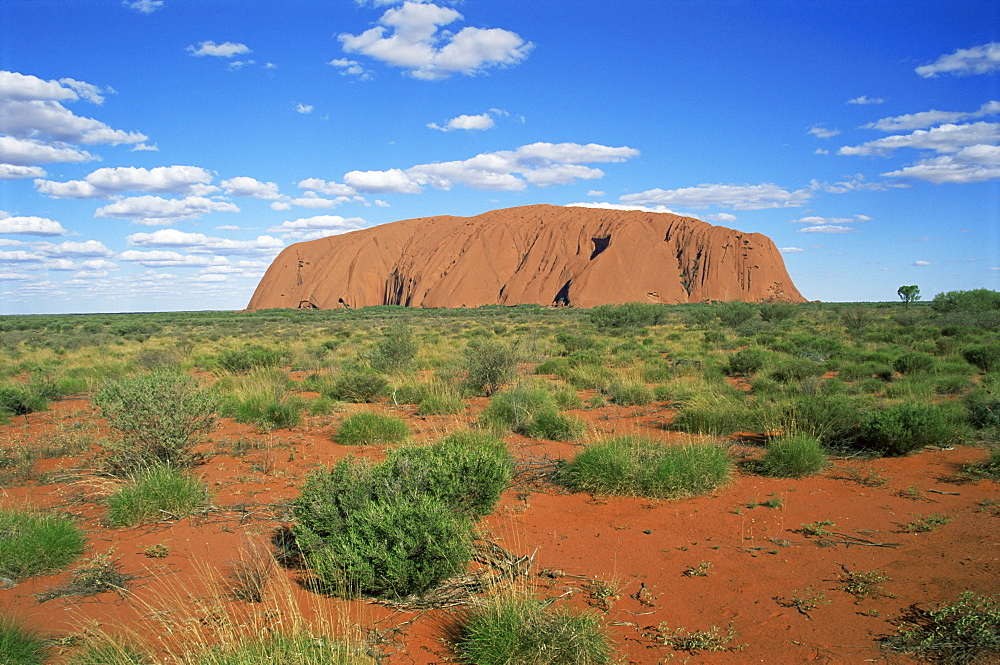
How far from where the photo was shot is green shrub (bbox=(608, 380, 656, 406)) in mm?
9938

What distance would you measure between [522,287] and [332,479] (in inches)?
2943

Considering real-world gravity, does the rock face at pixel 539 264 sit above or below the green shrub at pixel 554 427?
above

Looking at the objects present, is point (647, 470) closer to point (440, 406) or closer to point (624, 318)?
point (440, 406)

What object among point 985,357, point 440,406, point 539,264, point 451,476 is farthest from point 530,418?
point 539,264

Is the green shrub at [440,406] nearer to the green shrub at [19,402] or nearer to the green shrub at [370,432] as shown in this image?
the green shrub at [370,432]

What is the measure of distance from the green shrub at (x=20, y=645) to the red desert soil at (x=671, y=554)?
21 centimetres

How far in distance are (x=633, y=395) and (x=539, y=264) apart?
71438 mm

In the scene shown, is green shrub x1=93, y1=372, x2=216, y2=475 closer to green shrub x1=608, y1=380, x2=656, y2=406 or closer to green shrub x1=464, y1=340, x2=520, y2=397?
green shrub x1=464, y1=340, x2=520, y2=397

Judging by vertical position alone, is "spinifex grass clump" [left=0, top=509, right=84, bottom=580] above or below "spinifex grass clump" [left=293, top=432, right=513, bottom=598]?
below

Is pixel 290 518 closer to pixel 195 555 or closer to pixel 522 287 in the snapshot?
pixel 195 555

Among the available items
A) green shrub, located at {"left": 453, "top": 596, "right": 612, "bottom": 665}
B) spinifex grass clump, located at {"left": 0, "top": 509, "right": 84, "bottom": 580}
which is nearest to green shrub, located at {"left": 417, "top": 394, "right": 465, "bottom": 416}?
spinifex grass clump, located at {"left": 0, "top": 509, "right": 84, "bottom": 580}

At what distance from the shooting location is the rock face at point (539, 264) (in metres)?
75.2

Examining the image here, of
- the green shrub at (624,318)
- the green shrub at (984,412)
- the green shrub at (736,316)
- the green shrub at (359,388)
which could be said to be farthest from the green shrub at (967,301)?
the green shrub at (359,388)

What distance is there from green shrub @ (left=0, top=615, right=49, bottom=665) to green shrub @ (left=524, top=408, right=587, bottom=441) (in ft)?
18.2
